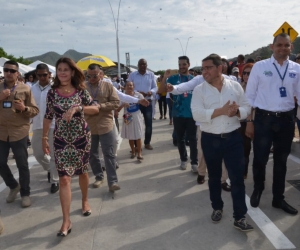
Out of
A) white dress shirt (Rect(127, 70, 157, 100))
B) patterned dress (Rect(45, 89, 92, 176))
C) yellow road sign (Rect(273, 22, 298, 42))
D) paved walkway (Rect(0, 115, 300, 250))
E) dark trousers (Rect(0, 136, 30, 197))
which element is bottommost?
paved walkway (Rect(0, 115, 300, 250))

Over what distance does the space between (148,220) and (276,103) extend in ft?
6.87

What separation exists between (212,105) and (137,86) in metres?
4.51

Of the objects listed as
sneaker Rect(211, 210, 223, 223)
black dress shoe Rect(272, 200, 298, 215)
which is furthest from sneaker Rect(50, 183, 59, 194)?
black dress shoe Rect(272, 200, 298, 215)

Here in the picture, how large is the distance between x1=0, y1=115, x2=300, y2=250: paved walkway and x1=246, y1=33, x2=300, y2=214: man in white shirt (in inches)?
25.1

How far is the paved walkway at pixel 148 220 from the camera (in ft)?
11.2

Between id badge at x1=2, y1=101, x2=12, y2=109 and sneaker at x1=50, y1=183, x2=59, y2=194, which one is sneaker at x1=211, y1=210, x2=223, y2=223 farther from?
id badge at x1=2, y1=101, x2=12, y2=109

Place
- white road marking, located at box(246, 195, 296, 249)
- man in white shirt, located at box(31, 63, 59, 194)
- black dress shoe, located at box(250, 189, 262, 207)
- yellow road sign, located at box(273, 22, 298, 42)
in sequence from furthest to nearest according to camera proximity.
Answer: yellow road sign, located at box(273, 22, 298, 42) → man in white shirt, located at box(31, 63, 59, 194) → black dress shoe, located at box(250, 189, 262, 207) → white road marking, located at box(246, 195, 296, 249)

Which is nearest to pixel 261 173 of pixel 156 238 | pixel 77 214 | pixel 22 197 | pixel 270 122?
pixel 270 122

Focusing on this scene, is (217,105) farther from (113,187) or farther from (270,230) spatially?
(113,187)

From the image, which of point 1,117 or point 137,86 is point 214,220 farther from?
point 137,86

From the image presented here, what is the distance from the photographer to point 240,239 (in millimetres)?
3418

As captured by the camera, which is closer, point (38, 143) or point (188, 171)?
point (38, 143)

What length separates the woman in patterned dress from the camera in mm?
3652

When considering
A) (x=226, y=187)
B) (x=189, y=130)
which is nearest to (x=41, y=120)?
(x=189, y=130)
